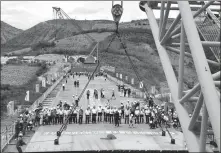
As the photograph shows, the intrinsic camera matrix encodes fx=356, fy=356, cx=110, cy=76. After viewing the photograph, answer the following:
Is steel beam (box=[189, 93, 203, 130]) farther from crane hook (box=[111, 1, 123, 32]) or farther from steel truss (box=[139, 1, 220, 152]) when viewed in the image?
crane hook (box=[111, 1, 123, 32])

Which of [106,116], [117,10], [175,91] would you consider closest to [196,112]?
[175,91]

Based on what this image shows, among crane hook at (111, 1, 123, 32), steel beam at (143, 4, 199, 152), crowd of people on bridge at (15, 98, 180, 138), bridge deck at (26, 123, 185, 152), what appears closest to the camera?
steel beam at (143, 4, 199, 152)

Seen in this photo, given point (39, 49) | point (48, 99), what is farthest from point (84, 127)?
point (39, 49)

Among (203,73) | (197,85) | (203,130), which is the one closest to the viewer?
(203,73)

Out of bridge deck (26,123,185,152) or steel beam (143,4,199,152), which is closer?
steel beam (143,4,199,152)

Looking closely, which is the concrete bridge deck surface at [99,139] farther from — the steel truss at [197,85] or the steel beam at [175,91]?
the steel truss at [197,85]

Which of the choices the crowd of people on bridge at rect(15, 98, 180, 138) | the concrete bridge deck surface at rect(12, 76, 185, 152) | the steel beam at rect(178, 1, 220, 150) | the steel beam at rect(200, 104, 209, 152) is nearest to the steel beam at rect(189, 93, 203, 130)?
the steel beam at rect(200, 104, 209, 152)

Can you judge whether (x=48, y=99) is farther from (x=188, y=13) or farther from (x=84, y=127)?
(x=188, y=13)

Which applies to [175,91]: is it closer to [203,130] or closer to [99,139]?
[203,130]

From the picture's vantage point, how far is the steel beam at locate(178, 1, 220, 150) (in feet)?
15.3

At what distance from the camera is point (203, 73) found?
511cm

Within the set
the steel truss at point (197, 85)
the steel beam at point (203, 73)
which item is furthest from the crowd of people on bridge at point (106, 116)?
the steel beam at point (203, 73)

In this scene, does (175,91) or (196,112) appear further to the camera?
(175,91)

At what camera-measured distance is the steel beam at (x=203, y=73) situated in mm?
4674
